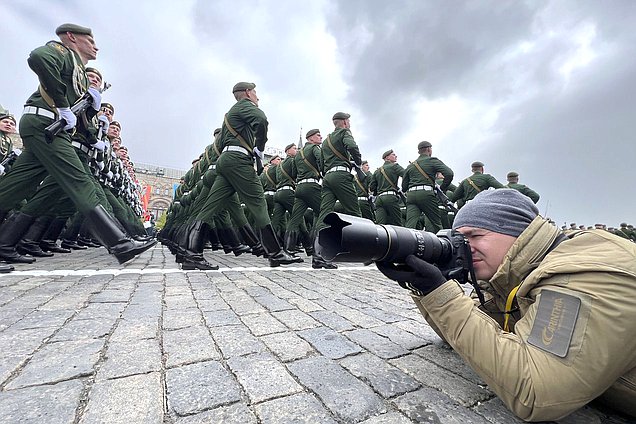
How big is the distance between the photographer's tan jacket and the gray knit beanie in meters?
0.11

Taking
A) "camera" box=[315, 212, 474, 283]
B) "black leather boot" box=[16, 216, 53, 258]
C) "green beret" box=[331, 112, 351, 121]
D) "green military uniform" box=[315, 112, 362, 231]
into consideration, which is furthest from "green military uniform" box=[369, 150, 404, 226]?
"camera" box=[315, 212, 474, 283]

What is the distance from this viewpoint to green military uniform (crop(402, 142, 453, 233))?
7461 mm

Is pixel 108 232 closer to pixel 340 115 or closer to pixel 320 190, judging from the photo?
pixel 320 190

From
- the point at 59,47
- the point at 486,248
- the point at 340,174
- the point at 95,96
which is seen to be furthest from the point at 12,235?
the point at 486,248

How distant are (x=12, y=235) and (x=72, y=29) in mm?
2774

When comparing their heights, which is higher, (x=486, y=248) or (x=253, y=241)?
(x=486, y=248)

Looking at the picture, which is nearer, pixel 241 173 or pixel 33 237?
pixel 241 173

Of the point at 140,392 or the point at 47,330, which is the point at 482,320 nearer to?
the point at 140,392

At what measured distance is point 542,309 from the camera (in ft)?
3.35

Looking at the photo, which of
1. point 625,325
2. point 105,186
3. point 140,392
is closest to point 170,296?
point 140,392

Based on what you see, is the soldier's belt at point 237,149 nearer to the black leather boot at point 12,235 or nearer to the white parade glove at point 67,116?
the white parade glove at point 67,116

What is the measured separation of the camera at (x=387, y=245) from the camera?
1.12m

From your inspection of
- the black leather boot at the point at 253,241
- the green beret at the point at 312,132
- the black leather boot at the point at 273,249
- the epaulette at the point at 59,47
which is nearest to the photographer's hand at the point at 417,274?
the black leather boot at the point at 273,249

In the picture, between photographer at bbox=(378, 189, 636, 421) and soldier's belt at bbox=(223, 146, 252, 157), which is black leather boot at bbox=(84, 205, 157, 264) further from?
photographer at bbox=(378, 189, 636, 421)
